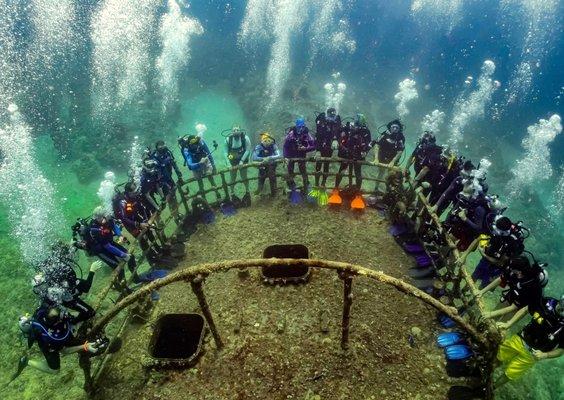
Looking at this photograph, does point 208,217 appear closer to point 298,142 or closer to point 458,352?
point 298,142

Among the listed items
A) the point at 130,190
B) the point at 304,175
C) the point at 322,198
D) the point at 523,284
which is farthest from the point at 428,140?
the point at 130,190

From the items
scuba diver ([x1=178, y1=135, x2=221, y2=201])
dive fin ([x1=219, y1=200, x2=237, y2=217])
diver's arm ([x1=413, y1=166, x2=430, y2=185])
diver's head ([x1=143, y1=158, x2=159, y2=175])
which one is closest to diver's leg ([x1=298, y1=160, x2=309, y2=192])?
dive fin ([x1=219, y1=200, x2=237, y2=217])

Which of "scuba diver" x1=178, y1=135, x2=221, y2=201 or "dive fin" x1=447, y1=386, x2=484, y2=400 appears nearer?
"dive fin" x1=447, y1=386, x2=484, y2=400

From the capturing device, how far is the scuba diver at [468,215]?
6316 mm

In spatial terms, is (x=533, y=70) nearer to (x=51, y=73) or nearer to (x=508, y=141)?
(x=508, y=141)

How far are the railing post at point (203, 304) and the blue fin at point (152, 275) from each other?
2.78 m

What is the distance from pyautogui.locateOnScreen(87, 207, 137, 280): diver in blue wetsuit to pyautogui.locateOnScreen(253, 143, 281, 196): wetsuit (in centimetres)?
362

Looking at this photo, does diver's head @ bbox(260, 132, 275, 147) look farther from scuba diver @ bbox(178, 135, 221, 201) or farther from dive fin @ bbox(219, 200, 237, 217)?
dive fin @ bbox(219, 200, 237, 217)

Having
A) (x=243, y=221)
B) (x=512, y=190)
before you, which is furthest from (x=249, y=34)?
(x=243, y=221)

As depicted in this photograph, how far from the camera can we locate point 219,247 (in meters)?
7.43

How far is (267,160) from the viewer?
8.73 meters

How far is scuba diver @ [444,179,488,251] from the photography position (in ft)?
20.7

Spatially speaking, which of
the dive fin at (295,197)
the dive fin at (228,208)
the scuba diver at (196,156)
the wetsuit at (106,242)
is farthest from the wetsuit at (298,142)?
the wetsuit at (106,242)

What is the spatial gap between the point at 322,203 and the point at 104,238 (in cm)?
490
